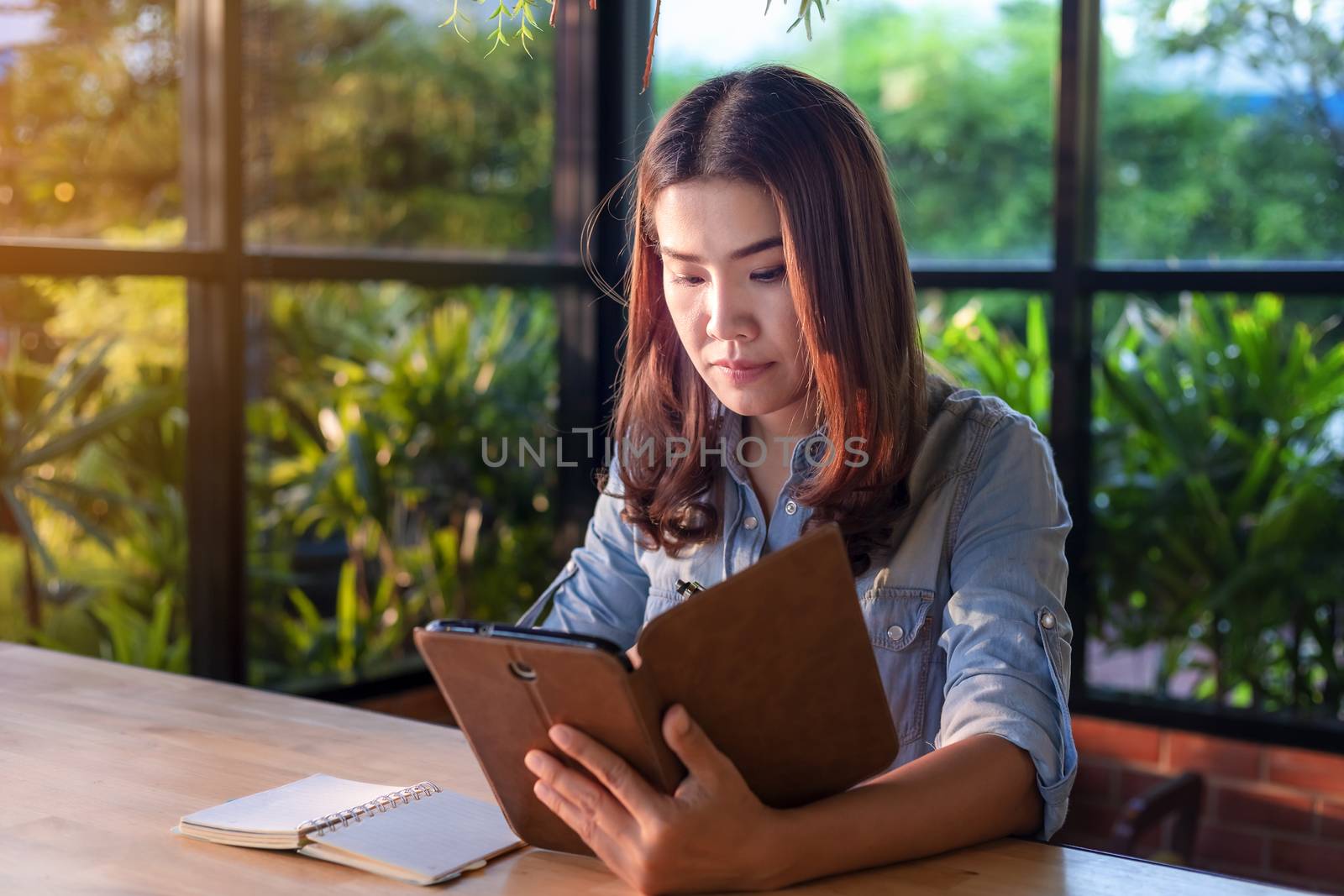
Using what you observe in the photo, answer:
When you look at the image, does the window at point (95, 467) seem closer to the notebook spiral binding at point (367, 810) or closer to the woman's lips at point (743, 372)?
the notebook spiral binding at point (367, 810)

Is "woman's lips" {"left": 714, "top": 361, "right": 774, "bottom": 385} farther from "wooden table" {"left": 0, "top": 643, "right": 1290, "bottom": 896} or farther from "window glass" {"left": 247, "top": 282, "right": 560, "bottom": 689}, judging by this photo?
"window glass" {"left": 247, "top": 282, "right": 560, "bottom": 689}

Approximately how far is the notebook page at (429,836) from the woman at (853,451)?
0.36 m

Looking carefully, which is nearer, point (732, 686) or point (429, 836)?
point (732, 686)

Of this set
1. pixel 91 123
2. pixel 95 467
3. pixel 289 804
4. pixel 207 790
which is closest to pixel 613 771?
pixel 289 804

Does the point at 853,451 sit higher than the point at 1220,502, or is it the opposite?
the point at 853,451

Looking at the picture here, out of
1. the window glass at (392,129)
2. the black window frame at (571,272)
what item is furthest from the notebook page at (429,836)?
the window glass at (392,129)

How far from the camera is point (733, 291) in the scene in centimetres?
157

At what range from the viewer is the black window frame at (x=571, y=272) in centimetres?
301

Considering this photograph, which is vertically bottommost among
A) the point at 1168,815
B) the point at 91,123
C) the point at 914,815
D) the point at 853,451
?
the point at 1168,815

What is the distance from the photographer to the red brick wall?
10.6ft

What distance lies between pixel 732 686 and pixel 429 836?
0.37 meters

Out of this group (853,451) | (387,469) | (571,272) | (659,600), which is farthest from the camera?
(571,272)

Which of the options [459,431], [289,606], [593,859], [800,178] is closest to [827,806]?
[593,859]

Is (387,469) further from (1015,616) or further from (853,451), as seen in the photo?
(1015,616)
